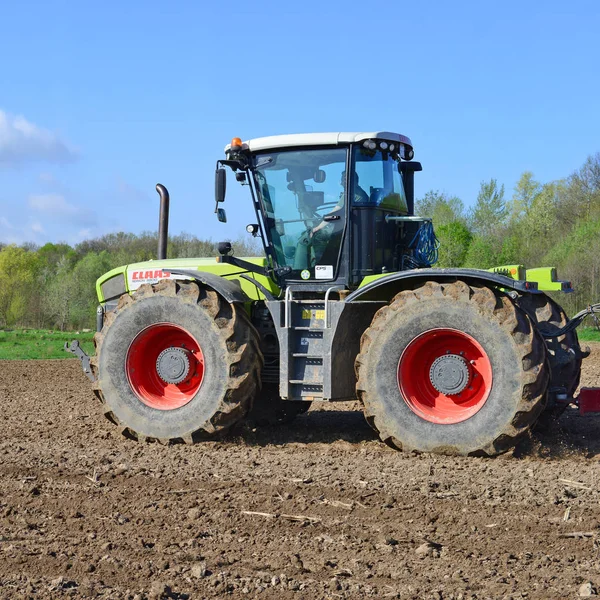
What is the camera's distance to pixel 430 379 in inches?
267

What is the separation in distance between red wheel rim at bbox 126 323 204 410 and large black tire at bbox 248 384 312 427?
0.88 meters

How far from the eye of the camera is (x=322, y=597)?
370 cm

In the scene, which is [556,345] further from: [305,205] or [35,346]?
[35,346]

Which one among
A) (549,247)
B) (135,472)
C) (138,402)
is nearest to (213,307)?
(138,402)

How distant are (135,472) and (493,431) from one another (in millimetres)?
2720

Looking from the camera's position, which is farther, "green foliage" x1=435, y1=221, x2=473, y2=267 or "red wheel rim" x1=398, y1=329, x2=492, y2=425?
"green foliage" x1=435, y1=221, x2=473, y2=267

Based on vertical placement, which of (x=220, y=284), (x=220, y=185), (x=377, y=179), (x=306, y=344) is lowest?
(x=306, y=344)

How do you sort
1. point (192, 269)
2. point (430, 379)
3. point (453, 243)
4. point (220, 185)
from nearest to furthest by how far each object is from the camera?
point (430, 379) → point (220, 185) → point (192, 269) → point (453, 243)

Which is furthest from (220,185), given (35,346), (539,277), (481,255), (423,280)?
(481,255)

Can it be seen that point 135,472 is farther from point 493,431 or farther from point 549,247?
point 549,247

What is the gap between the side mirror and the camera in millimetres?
7324

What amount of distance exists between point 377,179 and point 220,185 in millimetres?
1433

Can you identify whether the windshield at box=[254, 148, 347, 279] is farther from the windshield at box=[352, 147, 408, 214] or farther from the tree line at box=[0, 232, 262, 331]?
the tree line at box=[0, 232, 262, 331]

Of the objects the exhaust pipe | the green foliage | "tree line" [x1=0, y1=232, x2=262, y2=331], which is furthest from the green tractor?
"tree line" [x1=0, y1=232, x2=262, y2=331]
